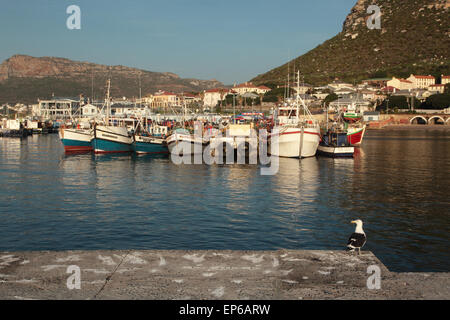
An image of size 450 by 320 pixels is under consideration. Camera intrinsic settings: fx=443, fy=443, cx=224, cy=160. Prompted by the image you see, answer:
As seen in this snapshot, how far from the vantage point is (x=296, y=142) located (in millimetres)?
49500

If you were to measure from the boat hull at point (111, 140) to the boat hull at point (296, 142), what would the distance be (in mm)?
21374

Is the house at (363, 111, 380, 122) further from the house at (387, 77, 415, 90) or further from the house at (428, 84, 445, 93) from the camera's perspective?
the house at (428, 84, 445, 93)

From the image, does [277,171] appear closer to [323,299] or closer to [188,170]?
[188,170]

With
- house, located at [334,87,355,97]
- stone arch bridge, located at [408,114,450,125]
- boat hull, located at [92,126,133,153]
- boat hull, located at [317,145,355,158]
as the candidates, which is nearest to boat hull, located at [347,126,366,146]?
boat hull, located at [317,145,355,158]

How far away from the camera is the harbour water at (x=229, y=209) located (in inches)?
656

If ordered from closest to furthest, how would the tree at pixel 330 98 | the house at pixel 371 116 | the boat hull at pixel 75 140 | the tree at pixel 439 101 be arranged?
A: 1. the boat hull at pixel 75 140
2. the house at pixel 371 116
3. the tree at pixel 439 101
4. the tree at pixel 330 98

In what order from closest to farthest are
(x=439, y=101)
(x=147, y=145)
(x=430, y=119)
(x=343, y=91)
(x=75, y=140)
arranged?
(x=147, y=145) < (x=75, y=140) < (x=430, y=119) < (x=439, y=101) < (x=343, y=91)

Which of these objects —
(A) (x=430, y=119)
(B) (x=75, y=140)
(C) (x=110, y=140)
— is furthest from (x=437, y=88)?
(B) (x=75, y=140)

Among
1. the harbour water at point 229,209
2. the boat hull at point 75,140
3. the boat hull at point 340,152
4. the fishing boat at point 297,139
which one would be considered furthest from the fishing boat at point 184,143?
the boat hull at point 340,152

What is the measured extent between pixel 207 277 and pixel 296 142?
4186cm

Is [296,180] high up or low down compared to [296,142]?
down

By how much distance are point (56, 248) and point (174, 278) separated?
9.10 metres

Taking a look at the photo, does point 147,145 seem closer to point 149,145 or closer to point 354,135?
point 149,145

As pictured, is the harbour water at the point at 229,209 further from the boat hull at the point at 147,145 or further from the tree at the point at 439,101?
the tree at the point at 439,101
